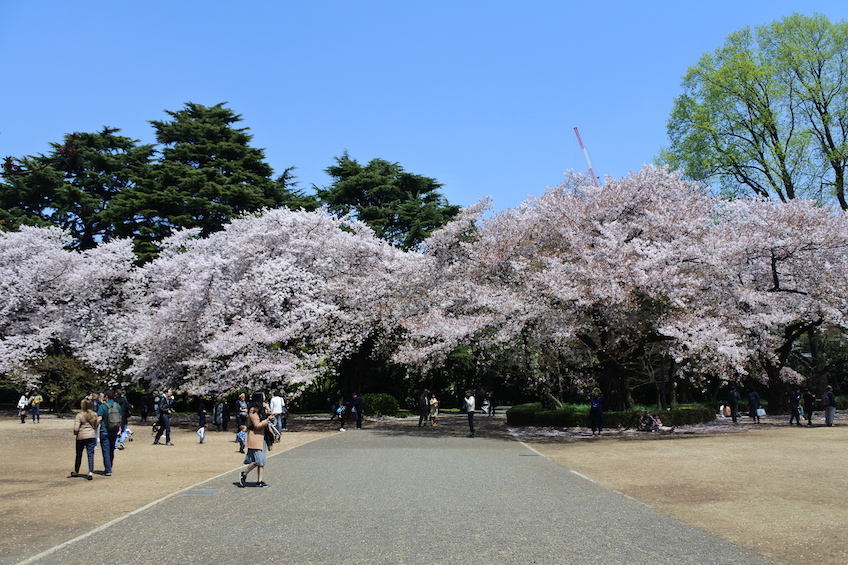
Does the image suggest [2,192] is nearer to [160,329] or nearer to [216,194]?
[216,194]

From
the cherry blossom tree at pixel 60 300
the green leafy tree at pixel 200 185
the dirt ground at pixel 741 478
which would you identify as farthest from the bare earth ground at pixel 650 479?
the green leafy tree at pixel 200 185

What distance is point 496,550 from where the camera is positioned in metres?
6.64

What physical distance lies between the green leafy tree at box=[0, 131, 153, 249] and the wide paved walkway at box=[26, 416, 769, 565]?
137 feet

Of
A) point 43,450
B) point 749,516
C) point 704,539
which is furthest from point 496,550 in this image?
point 43,450

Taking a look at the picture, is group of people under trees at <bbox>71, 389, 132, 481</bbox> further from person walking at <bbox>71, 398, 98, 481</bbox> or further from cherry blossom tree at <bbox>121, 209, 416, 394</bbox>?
cherry blossom tree at <bbox>121, 209, 416, 394</bbox>

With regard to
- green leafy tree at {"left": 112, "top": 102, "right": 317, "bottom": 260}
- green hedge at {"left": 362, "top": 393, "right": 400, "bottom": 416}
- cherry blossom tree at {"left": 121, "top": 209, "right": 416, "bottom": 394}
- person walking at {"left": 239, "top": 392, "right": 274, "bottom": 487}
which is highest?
green leafy tree at {"left": 112, "top": 102, "right": 317, "bottom": 260}

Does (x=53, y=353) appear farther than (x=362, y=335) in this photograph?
Yes

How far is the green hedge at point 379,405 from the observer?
3597 cm

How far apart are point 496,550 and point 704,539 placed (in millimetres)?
2500

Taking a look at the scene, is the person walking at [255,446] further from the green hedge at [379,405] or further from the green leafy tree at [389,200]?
the green leafy tree at [389,200]

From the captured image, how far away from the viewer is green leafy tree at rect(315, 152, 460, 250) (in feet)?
157

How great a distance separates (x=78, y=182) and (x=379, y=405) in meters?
32.0

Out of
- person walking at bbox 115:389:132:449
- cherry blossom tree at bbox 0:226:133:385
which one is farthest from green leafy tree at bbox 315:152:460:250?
person walking at bbox 115:389:132:449

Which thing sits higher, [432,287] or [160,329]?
[432,287]
